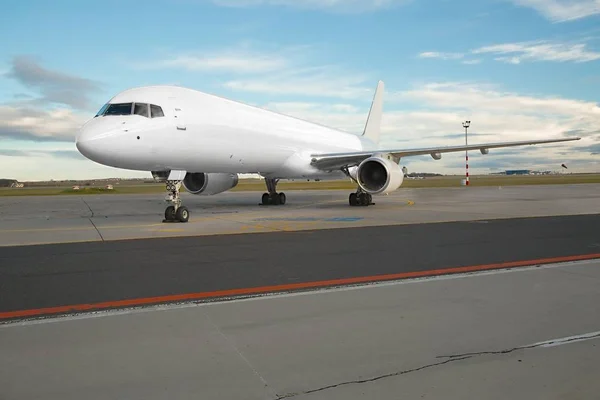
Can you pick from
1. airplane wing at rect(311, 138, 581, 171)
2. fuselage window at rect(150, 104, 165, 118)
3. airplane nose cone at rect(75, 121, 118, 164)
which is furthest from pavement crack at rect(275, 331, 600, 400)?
airplane wing at rect(311, 138, 581, 171)

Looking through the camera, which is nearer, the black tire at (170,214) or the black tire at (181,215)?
the black tire at (181,215)

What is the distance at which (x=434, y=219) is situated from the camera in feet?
47.3

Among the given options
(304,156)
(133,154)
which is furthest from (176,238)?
(304,156)

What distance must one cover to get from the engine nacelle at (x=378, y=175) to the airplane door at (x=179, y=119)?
753 centimetres

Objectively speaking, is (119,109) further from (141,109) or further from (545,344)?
(545,344)

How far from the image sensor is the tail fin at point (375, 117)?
3031 centimetres

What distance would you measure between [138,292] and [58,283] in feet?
4.16

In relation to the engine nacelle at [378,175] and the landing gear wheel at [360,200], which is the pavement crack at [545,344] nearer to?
the engine nacelle at [378,175]

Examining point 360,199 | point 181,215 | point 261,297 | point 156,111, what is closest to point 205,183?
point 181,215

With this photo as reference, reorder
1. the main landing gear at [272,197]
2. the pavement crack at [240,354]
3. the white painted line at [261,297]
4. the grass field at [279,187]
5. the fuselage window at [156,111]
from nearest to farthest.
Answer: the pavement crack at [240,354] → the white painted line at [261,297] → the fuselage window at [156,111] → the main landing gear at [272,197] → the grass field at [279,187]

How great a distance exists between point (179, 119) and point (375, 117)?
1898 cm

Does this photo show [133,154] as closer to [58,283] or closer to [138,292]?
[58,283]

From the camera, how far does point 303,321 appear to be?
4254 millimetres

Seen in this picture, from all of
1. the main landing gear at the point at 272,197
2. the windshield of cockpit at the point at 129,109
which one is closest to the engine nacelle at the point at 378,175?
the main landing gear at the point at 272,197
